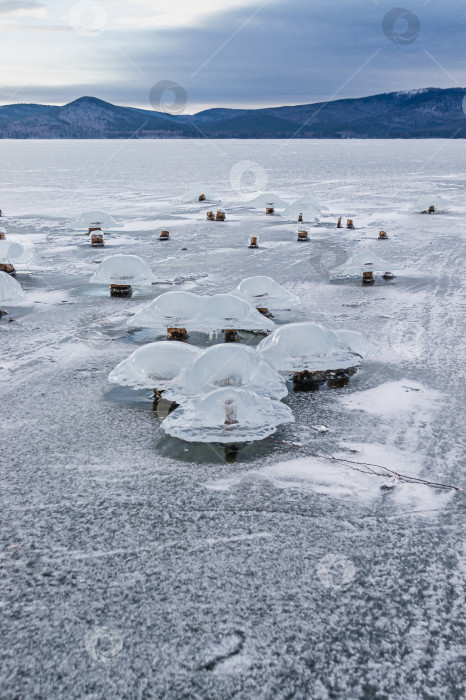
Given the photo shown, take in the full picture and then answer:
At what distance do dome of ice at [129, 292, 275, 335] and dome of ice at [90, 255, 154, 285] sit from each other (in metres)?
2.16

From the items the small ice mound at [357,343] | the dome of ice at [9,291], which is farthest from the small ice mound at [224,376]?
the dome of ice at [9,291]

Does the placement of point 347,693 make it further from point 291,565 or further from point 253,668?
point 291,565

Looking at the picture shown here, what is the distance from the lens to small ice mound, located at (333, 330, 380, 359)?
5.94 metres

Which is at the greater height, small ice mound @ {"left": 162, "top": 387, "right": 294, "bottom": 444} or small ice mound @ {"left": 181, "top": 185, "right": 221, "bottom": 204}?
small ice mound @ {"left": 181, "top": 185, "right": 221, "bottom": 204}

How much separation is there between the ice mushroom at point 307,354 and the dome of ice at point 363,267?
168 inches

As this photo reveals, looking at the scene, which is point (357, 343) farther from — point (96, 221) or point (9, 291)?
point (96, 221)

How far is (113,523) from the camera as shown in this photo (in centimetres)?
324

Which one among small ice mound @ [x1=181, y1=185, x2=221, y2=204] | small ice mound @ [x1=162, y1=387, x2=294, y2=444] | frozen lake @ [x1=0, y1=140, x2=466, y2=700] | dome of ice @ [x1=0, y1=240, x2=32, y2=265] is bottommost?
frozen lake @ [x1=0, y1=140, x2=466, y2=700]

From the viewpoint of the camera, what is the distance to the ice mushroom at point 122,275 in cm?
859

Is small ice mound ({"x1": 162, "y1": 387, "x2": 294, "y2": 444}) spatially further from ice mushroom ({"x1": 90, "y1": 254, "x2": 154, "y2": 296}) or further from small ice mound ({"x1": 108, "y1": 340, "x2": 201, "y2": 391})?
ice mushroom ({"x1": 90, "y1": 254, "x2": 154, "y2": 296})

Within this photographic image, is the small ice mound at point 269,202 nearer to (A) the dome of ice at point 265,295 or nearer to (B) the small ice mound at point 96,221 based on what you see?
(B) the small ice mound at point 96,221

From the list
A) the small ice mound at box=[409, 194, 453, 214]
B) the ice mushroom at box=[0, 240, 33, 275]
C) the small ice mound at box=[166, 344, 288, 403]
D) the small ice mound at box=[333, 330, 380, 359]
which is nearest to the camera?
the small ice mound at box=[166, 344, 288, 403]

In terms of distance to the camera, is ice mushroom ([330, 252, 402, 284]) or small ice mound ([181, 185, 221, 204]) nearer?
ice mushroom ([330, 252, 402, 284])

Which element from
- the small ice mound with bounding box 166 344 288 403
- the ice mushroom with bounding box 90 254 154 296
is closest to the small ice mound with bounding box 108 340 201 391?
the small ice mound with bounding box 166 344 288 403
